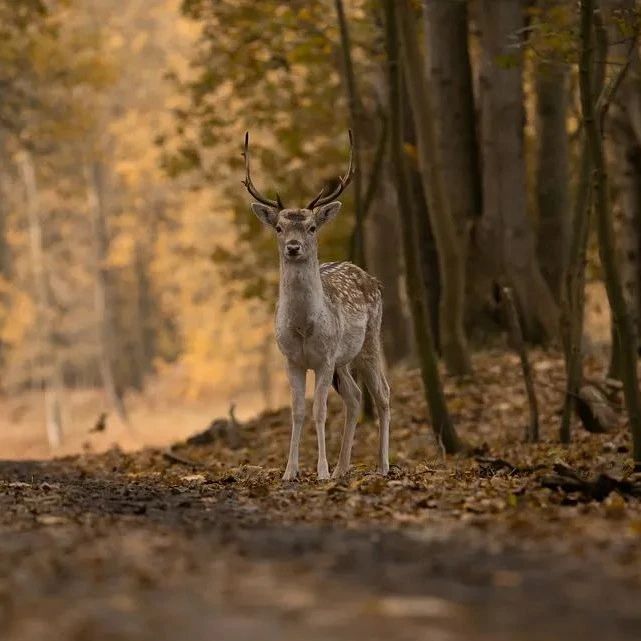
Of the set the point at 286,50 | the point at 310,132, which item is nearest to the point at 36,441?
the point at 310,132

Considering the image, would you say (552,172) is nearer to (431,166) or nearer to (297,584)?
(431,166)

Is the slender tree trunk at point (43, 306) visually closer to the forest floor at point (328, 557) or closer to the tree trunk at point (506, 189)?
the tree trunk at point (506, 189)

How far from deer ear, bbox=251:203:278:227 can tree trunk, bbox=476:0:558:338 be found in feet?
28.3

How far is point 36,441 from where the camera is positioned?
3716 centimetres

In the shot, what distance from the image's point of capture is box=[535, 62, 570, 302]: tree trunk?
2100 centimetres

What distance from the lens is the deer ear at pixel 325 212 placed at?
10.8 m

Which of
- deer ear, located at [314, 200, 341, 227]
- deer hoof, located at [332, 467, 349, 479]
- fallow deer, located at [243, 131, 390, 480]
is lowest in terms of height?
deer hoof, located at [332, 467, 349, 479]

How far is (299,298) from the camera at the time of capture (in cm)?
1062

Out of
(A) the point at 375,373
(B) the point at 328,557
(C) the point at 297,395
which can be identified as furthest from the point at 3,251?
(B) the point at 328,557

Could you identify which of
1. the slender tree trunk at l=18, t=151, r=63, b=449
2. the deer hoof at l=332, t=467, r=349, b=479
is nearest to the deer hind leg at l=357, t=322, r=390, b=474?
the deer hoof at l=332, t=467, r=349, b=479

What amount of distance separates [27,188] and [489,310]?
22655mm

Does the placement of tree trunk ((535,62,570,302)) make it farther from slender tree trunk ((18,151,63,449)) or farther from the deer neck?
slender tree trunk ((18,151,63,449))

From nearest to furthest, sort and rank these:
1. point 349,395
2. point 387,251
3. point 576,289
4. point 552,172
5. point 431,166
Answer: point 349,395
point 576,289
point 431,166
point 552,172
point 387,251

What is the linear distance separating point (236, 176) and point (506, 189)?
15.7 meters
